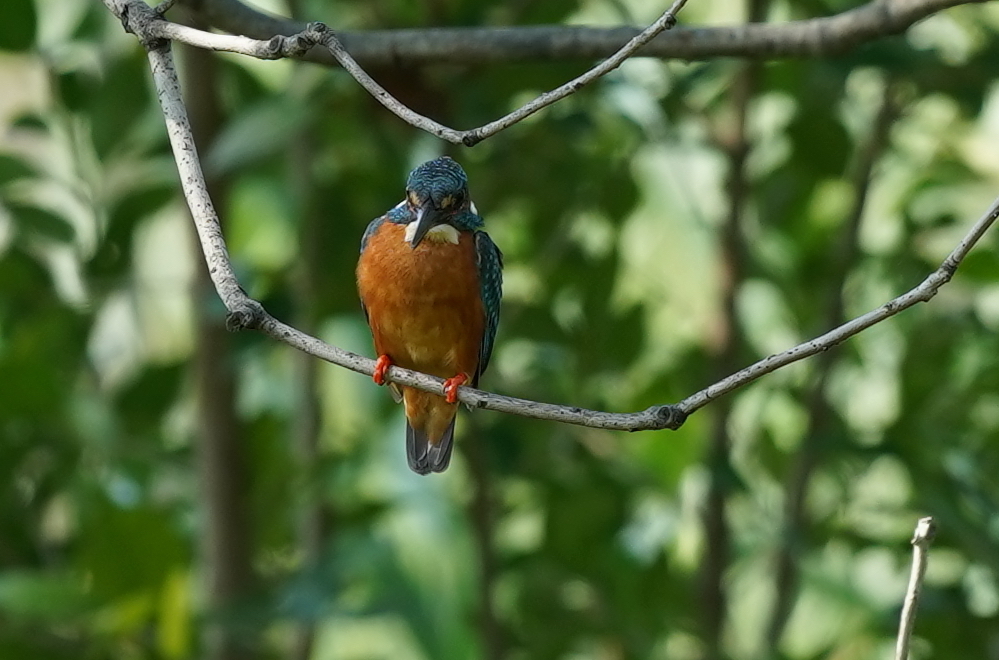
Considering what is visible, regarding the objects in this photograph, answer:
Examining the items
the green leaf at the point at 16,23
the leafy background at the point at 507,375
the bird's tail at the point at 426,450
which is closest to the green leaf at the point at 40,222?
the leafy background at the point at 507,375

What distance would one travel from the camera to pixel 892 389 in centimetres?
479

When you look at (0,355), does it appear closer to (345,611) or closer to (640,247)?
(345,611)

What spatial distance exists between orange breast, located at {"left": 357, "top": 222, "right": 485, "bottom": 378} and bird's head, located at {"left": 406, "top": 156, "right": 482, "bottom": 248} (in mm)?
222

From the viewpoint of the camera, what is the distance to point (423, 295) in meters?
3.10

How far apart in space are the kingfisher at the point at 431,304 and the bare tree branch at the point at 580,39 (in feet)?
1.42

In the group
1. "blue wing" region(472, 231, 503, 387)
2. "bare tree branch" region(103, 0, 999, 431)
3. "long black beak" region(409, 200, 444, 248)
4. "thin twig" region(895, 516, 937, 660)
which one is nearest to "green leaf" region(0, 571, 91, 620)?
"blue wing" region(472, 231, 503, 387)

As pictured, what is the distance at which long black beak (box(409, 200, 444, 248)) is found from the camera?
2729mm

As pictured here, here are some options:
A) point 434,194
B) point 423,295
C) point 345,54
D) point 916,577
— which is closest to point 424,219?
point 434,194

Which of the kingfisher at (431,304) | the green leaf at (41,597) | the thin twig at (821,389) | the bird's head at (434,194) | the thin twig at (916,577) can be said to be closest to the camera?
the thin twig at (916,577)

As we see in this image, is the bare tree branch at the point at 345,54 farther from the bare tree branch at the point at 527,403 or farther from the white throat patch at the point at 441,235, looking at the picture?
the white throat patch at the point at 441,235

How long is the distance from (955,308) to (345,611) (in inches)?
83.4

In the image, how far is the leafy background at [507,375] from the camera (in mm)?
3842

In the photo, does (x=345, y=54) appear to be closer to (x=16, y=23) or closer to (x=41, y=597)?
(x=16, y=23)

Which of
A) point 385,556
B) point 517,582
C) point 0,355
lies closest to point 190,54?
point 0,355
